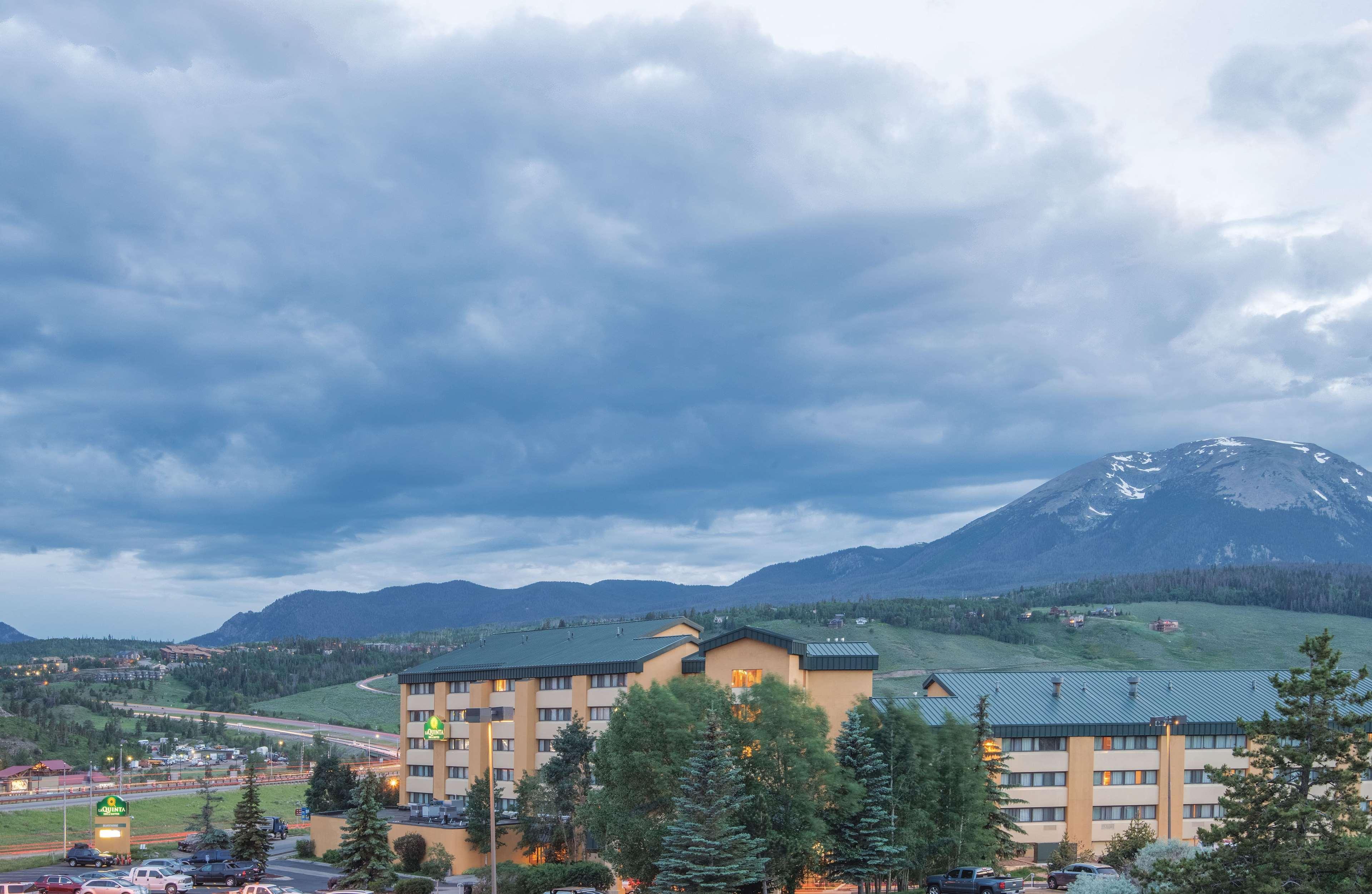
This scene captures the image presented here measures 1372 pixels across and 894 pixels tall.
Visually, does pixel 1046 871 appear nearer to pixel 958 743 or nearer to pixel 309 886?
pixel 958 743

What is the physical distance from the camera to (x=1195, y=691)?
97312 millimetres

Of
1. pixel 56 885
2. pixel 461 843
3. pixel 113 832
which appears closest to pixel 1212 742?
pixel 461 843

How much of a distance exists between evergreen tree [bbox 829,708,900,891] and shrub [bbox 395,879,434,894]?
26.0 meters

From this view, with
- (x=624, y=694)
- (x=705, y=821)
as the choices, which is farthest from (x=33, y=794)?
(x=705, y=821)

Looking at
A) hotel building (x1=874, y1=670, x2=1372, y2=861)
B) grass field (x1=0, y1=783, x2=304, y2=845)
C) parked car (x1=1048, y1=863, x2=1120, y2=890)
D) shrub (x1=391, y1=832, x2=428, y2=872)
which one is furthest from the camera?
grass field (x1=0, y1=783, x2=304, y2=845)

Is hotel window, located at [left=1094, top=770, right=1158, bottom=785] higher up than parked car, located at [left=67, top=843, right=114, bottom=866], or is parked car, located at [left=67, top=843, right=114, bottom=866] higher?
hotel window, located at [left=1094, top=770, right=1158, bottom=785]

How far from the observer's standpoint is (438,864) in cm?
8612

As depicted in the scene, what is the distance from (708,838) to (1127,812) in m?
46.3

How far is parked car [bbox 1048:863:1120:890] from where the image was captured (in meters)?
70.9

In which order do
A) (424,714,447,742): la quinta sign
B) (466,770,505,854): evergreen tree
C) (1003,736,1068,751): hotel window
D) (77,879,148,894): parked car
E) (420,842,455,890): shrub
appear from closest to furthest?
(77,879,148,894): parked car
(420,842,455,890): shrub
(466,770,505,854): evergreen tree
(1003,736,1068,751): hotel window
(424,714,447,742): la quinta sign

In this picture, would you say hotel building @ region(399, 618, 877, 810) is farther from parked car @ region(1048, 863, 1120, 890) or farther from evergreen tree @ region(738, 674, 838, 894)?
parked car @ region(1048, 863, 1120, 890)

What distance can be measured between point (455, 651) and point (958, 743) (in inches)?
2612

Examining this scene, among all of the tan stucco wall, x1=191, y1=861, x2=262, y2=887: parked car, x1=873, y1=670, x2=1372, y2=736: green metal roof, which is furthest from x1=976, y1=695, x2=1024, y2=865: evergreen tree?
x1=191, y1=861, x2=262, y2=887: parked car

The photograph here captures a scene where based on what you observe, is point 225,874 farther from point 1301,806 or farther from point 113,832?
point 1301,806
